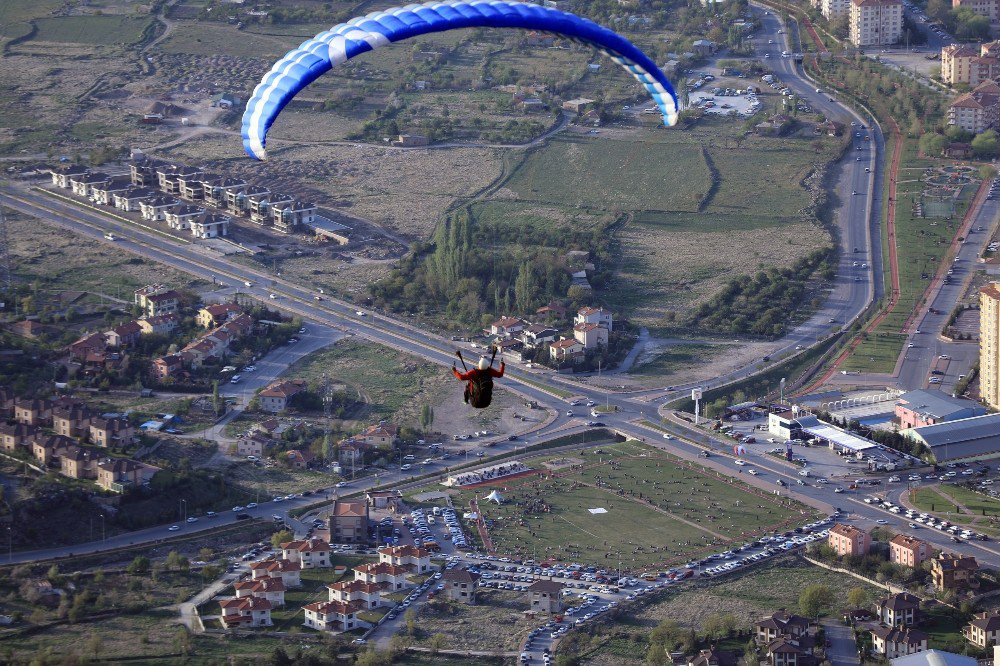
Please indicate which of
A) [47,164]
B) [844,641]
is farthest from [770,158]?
[844,641]

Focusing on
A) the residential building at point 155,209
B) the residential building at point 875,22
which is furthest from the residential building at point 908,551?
the residential building at point 875,22

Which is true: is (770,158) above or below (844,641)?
above

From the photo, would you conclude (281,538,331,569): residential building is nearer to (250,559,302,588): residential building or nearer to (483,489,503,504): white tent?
(250,559,302,588): residential building

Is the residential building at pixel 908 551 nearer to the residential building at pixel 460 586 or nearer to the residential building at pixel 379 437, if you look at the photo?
the residential building at pixel 460 586

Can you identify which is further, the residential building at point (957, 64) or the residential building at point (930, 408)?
the residential building at point (957, 64)

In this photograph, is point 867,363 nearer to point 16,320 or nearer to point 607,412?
point 607,412

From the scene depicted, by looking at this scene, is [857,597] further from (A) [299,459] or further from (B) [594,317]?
(B) [594,317]

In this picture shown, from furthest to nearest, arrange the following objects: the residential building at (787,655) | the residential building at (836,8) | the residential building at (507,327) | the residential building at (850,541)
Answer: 1. the residential building at (836,8)
2. the residential building at (507,327)
3. the residential building at (850,541)
4. the residential building at (787,655)
